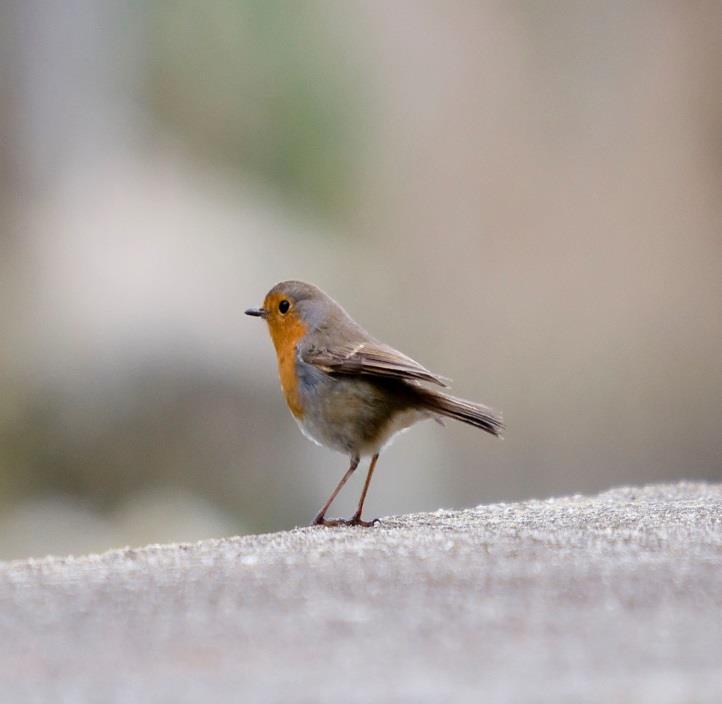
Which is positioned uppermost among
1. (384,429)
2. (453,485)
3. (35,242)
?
(384,429)

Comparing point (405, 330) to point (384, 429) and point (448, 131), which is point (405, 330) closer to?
point (448, 131)

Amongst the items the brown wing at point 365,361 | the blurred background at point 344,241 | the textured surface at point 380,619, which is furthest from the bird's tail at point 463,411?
the blurred background at point 344,241

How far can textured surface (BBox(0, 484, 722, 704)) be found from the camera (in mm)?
2451

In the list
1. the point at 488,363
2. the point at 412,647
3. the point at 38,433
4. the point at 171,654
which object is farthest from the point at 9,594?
the point at 488,363

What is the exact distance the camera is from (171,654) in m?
2.74

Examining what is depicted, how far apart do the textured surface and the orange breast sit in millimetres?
1228

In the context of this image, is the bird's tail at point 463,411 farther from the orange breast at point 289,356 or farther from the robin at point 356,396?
the orange breast at point 289,356

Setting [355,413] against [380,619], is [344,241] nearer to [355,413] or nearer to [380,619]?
[355,413]

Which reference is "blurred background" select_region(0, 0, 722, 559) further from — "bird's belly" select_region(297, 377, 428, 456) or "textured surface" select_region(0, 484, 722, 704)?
"textured surface" select_region(0, 484, 722, 704)

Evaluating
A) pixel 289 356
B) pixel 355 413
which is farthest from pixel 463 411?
pixel 289 356

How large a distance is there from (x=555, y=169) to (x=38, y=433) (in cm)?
1038

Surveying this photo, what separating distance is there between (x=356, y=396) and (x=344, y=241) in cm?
924

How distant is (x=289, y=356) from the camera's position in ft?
18.5

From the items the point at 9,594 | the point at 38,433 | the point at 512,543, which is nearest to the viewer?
the point at 9,594
